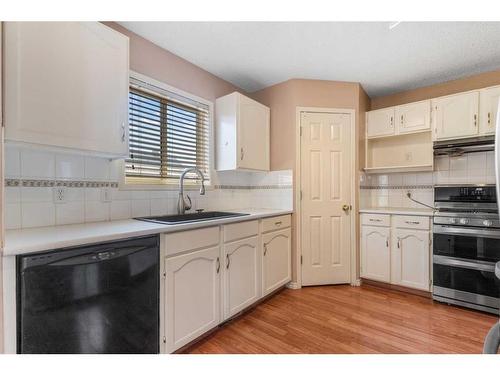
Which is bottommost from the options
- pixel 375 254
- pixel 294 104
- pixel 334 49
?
pixel 375 254

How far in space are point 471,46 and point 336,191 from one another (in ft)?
5.51

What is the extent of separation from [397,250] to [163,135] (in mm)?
2584

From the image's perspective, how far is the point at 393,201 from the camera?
3078 mm

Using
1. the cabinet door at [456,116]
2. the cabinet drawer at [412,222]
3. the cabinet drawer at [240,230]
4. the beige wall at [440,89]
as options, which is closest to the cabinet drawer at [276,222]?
the cabinet drawer at [240,230]

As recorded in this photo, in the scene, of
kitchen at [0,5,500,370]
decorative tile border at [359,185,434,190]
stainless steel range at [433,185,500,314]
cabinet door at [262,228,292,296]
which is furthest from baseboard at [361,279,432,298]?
decorative tile border at [359,185,434,190]

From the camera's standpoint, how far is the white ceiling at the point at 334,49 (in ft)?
6.07

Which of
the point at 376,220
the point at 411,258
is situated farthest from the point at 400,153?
the point at 411,258

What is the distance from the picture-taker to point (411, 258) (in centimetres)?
250

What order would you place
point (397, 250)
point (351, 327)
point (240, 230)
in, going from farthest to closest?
1. point (397, 250)
2. point (240, 230)
3. point (351, 327)

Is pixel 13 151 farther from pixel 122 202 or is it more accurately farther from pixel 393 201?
pixel 393 201

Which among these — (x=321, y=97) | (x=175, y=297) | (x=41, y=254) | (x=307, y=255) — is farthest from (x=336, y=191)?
(x=41, y=254)

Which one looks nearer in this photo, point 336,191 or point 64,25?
point 64,25

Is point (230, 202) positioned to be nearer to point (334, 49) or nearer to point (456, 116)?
point (334, 49)

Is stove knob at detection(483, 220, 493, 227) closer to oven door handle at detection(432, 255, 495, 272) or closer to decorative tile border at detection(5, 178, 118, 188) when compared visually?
oven door handle at detection(432, 255, 495, 272)
